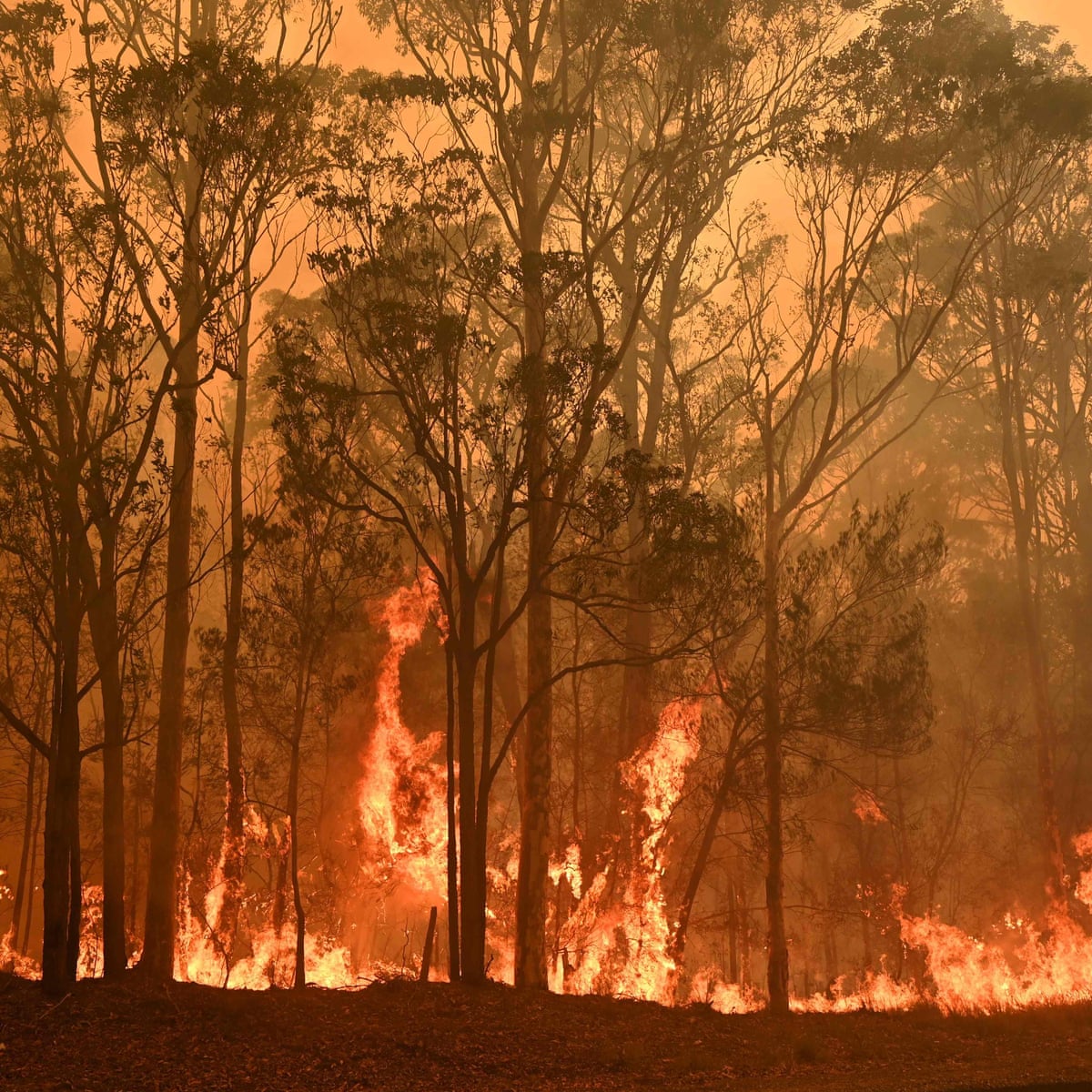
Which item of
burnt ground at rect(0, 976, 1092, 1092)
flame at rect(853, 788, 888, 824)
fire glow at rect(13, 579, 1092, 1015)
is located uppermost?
flame at rect(853, 788, 888, 824)

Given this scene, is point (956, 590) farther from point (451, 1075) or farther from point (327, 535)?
point (451, 1075)

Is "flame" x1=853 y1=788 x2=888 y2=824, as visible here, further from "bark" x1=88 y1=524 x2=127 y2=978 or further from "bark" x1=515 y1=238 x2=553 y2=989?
"bark" x1=88 y1=524 x2=127 y2=978

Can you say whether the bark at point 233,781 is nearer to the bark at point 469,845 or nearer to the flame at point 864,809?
the bark at point 469,845

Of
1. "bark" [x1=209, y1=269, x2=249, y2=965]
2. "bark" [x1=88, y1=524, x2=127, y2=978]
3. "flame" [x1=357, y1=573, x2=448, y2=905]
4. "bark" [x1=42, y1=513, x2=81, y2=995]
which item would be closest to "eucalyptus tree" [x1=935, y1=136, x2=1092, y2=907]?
"flame" [x1=357, y1=573, x2=448, y2=905]

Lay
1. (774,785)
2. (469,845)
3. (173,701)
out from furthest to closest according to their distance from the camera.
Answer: (774,785), (173,701), (469,845)

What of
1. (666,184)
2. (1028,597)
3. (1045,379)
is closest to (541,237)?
(666,184)

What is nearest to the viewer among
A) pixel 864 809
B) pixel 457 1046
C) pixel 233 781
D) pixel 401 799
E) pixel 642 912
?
pixel 457 1046

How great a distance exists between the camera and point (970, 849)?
3588 cm

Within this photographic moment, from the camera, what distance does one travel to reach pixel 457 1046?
397 inches

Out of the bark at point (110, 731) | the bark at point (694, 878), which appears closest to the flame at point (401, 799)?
the bark at point (694, 878)

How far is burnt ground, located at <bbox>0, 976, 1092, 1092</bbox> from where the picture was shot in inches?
345

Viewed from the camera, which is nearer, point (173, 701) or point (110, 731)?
point (110, 731)

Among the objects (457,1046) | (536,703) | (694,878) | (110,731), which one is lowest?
(457,1046)

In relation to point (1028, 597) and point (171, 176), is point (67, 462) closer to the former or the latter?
point (171, 176)
